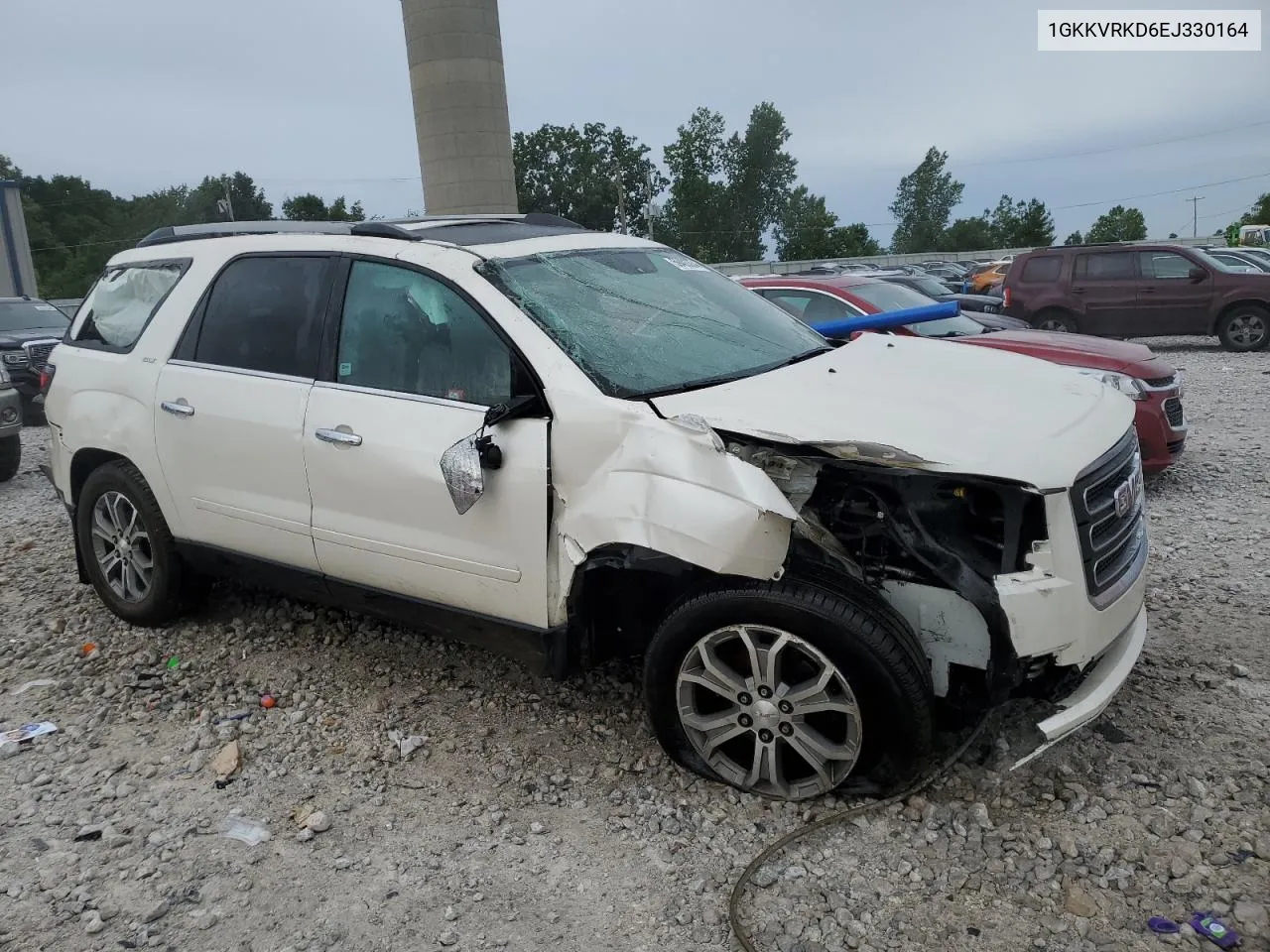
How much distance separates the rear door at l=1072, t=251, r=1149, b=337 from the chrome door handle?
44.3ft

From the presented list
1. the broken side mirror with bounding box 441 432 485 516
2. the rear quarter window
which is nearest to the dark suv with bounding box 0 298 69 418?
the rear quarter window

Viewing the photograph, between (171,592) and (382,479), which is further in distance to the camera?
(171,592)

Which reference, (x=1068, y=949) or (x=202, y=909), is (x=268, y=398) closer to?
(x=202, y=909)

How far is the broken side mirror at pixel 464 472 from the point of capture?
121 inches

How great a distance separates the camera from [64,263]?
5744cm

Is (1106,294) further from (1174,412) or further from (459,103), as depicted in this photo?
(459,103)

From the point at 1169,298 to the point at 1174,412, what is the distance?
29.0 ft

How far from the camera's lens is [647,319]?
3551 mm

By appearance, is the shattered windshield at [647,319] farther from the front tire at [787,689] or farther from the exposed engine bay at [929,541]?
the front tire at [787,689]

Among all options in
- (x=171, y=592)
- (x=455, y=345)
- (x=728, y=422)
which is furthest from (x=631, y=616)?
(x=171, y=592)

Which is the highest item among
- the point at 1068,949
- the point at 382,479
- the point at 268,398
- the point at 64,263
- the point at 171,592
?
the point at 64,263

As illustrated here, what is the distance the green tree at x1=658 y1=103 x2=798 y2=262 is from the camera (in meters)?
76.2

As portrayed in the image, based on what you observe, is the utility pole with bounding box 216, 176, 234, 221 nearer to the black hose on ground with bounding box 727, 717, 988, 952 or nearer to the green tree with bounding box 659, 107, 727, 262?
the green tree with bounding box 659, 107, 727, 262

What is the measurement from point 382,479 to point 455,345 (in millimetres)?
548
